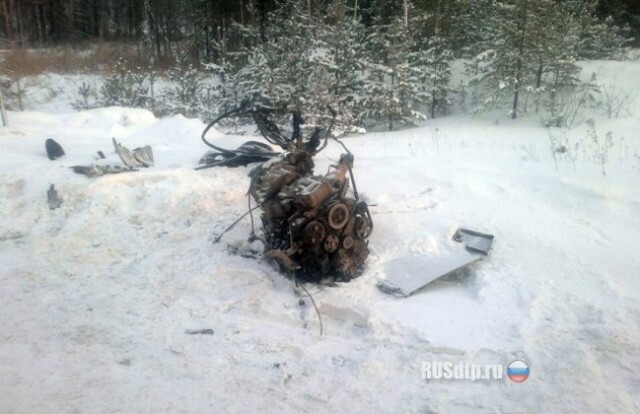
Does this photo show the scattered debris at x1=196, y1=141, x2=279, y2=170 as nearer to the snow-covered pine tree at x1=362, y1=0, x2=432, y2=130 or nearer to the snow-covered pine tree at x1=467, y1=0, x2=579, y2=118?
the snow-covered pine tree at x1=362, y1=0, x2=432, y2=130

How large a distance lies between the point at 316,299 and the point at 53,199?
3.72 metres

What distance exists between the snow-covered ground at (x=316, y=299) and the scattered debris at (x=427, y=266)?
0.07 metres

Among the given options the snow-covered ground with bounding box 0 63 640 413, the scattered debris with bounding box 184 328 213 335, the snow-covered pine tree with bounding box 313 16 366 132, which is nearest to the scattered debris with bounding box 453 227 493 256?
the snow-covered ground with bounding box 0 63 640 413

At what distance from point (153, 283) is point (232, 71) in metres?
17.6

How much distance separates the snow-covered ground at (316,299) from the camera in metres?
2.93

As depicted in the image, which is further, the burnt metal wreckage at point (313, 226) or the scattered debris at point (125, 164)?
the scattered debris at point (125, 164)

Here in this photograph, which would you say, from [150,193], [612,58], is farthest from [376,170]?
[612,58]

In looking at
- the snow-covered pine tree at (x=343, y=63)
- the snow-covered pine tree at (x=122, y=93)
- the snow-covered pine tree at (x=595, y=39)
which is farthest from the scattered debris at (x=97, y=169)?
the snow-covered pine tree at (x=595, y=39)

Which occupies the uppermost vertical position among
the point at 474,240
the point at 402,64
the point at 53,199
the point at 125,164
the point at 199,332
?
the point at 402,64

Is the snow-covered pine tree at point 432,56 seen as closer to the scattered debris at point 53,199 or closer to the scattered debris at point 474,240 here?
the scattered debris at point 474,240

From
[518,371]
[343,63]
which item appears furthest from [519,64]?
[518,371]

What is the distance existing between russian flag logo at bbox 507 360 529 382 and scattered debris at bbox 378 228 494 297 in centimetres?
109

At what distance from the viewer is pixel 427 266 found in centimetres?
434

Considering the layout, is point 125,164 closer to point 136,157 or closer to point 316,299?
point 136,157
